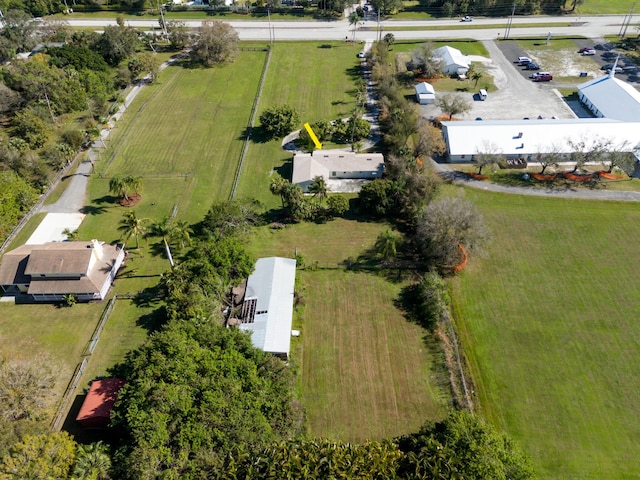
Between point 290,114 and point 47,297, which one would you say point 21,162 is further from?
point 290,114

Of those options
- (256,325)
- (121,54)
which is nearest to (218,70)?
Answer: (121,54)

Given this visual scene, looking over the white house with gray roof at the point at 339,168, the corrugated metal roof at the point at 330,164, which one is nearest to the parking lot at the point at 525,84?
the corrugated metal roof at the point at 330,164

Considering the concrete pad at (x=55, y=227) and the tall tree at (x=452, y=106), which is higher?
the tall tree at (x=452, y=106)

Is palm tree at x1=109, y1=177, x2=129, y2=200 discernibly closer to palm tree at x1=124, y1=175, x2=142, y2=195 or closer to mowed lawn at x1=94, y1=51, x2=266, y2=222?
palm tree at x1=124, y1=175, x2=142, y2=195

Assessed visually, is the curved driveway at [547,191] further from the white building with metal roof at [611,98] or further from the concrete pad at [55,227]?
the concrete pad at [55,227]

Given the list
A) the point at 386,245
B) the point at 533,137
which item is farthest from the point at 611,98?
the point at 386,245
